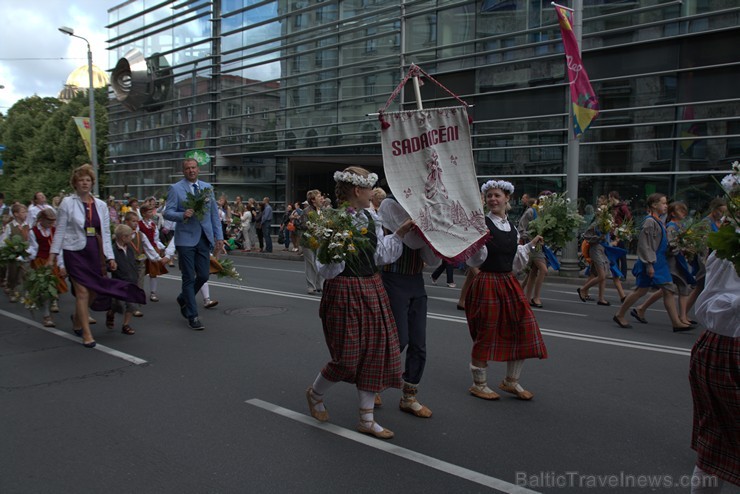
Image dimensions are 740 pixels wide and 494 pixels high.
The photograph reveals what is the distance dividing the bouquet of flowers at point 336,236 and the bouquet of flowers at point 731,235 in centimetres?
212

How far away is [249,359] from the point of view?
661 centimetres

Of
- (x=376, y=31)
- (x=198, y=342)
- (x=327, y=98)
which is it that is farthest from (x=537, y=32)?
(x=198, y=342)

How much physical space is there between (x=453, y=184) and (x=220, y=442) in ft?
8.13

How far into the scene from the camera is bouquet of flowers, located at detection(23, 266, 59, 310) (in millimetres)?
7648

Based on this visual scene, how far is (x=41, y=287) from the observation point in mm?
7633

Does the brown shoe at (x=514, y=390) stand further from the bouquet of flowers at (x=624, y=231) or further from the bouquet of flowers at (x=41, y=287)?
the bouquet of flowers at (x=624, y=231)

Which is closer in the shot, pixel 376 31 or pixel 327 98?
pixel 376 31

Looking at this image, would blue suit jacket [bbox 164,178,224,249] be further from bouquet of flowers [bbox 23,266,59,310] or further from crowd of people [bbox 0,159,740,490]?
bouquet of flowers [bbox 23,266,59,310]

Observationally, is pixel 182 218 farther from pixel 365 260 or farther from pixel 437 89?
pixel 437 89

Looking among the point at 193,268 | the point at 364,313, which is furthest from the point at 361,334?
the point at 193,268

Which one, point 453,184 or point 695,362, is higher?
point 453,184

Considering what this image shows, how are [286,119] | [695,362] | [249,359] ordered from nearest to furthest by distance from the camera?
[695,362], [249,359], [286,119]

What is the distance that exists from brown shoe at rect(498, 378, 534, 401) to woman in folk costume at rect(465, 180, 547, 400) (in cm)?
25

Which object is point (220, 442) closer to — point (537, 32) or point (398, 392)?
point (398, 392)
